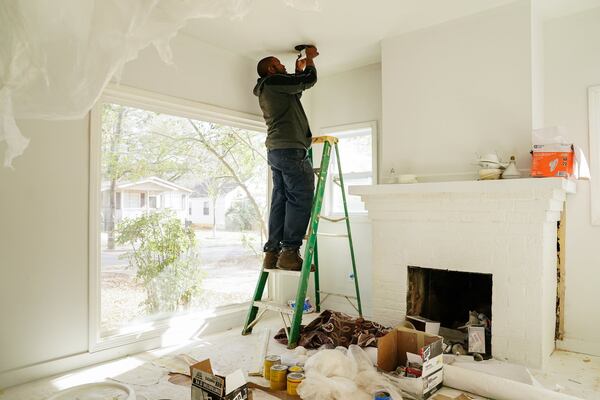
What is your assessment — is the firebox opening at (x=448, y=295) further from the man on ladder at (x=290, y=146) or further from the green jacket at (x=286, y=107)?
the green jacket at (x=286, y=107)

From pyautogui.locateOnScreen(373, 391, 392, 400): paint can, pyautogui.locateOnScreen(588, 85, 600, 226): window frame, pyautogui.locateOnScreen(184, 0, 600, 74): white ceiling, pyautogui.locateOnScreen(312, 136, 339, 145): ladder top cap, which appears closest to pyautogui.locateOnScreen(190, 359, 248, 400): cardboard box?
pyautogui.locateOnScreen(373, 391, 392, 400): paint can

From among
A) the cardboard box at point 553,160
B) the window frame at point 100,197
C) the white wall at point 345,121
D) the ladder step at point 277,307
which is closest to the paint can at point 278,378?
the ladder step at point 277,307

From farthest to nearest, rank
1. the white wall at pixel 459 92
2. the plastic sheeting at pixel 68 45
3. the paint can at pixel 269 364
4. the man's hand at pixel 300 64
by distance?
1. the man's hand at pixel 300 64
2. the white wall at pixel 459 92
3. the paint can at pixel 269 364
4. the plastic sheeting at pixel 68 45

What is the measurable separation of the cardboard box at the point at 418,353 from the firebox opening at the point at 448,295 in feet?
2.38

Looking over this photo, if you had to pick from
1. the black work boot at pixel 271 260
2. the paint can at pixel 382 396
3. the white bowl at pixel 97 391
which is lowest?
the paint can at pixel 382 396

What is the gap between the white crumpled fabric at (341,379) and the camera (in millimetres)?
2082

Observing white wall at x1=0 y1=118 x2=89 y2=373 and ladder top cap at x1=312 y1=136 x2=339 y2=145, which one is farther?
ladder top cap at x1=312 y1=136 x2=339 y2=145

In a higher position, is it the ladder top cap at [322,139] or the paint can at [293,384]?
the ladder top cap at [322,139]

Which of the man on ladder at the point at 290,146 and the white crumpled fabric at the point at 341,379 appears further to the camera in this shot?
the man on ladder at the point at 290,146

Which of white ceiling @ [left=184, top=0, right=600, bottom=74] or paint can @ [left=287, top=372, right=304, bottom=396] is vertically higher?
white ceiling @ [left=184, top=0, right=600, bottom=74]

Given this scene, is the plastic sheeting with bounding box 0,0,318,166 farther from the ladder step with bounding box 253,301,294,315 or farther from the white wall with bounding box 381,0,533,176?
the white wall with bounding box 381,0,533,176

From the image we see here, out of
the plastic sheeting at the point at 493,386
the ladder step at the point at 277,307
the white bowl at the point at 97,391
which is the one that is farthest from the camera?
the ladder step at the point at 277,307

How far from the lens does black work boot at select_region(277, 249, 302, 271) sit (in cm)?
314

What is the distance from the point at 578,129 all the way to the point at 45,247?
3.78 meters
